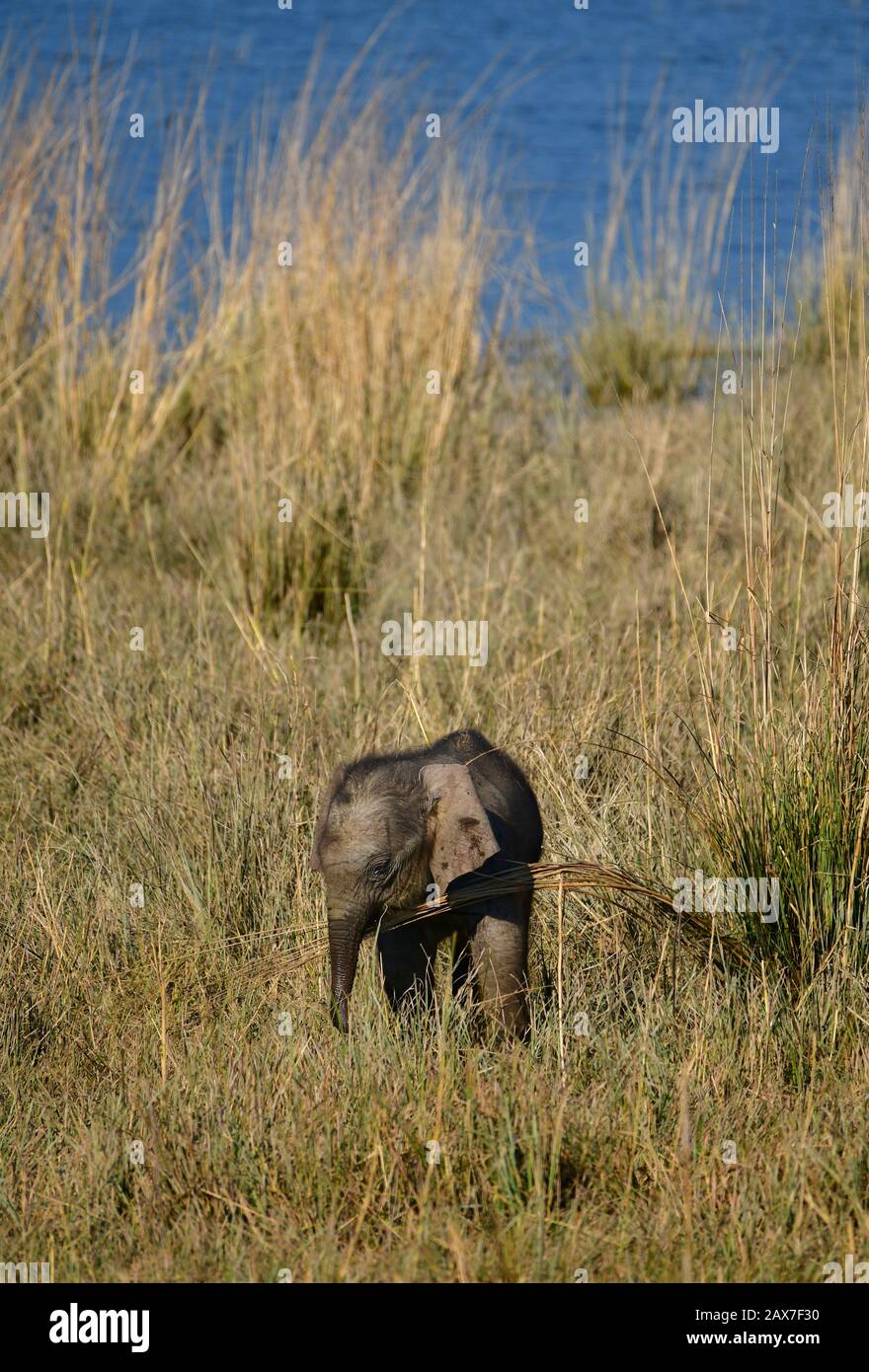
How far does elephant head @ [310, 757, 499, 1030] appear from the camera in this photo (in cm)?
276

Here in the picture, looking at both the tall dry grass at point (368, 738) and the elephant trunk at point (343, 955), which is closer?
the tall dry grass at point (368, 738)

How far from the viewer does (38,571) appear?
582 centimetres

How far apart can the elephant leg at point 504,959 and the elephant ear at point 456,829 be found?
16 cm

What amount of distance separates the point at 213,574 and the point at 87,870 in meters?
2.13

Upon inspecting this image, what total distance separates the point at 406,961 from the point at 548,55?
15295mm

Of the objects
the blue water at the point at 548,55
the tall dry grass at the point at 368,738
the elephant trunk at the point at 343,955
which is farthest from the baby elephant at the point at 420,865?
the blue water at the point at 548,55

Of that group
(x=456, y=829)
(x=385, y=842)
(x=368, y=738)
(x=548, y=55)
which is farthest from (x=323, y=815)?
(x=548, y=55)

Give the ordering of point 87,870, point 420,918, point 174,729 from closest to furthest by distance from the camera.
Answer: point 420,918 → point 87,870 → point 174,729

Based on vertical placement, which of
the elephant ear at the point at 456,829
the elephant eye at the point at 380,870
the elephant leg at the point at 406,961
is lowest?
the elephant leg at the point at 406,961

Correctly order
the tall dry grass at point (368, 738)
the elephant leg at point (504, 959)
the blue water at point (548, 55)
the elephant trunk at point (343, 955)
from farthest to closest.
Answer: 1. the blue water at point (548, 55)
2. the elephant leg at point (504, 959)
3. the elephant trunk at point (343, 955)
4. the tall dry grass at point (368, 738)

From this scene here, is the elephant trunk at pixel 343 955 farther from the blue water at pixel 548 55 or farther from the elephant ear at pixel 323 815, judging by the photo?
the blue water at pixel 548 55

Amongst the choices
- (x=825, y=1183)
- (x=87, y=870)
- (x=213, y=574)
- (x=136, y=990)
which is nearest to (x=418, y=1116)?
(x=825, y=1183)

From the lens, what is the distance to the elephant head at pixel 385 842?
Answer: 2.76m
